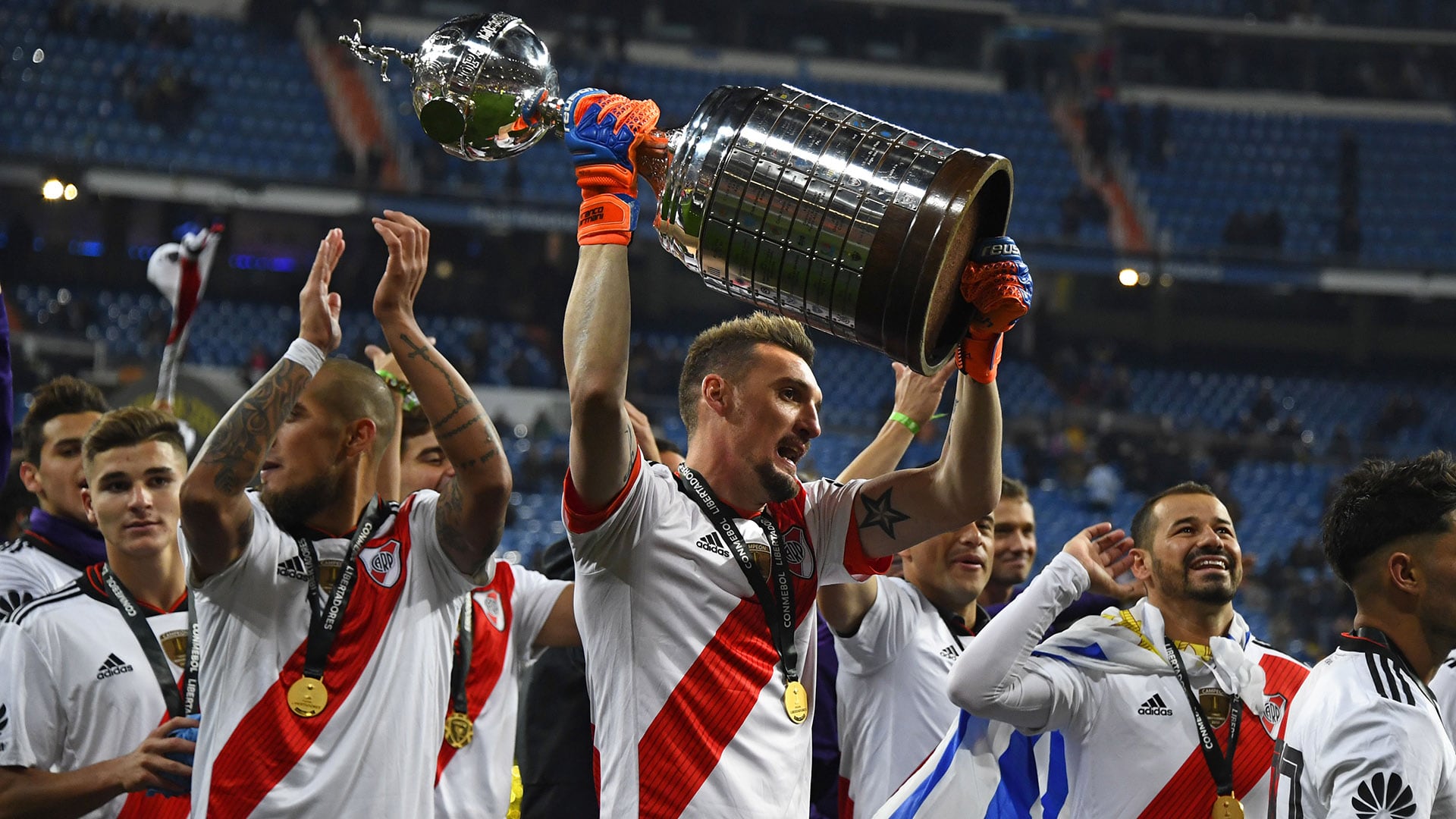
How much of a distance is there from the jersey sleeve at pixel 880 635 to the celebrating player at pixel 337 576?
1373mm

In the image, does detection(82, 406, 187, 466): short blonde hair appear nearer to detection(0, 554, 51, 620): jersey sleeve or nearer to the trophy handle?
detection(0, 554, 51, 620): jersey sleeve

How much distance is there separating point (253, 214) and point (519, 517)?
8400mm

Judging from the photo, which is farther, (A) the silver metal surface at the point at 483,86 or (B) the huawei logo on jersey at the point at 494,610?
(B) the huawei logo on jersey at the point at 494,610

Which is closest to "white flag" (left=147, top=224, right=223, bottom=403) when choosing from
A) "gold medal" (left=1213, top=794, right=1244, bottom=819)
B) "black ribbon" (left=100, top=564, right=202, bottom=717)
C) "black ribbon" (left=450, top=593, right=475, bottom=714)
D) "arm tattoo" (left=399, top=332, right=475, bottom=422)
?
"black ribbon" (left=100, top=564, right=202, bottom=717)

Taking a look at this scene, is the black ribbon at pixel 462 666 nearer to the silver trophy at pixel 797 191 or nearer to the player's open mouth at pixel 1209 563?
the silver trophy at pixel 797 191

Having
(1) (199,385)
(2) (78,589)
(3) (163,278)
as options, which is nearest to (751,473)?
(2) (78,589)

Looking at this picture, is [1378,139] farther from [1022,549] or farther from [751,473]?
[751,473]

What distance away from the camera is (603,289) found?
259cm

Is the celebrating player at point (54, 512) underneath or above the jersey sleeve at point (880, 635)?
underneath

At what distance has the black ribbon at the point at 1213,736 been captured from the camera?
12.2ft

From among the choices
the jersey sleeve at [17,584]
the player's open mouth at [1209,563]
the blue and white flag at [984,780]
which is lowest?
the jersey sleeve at [17,584]

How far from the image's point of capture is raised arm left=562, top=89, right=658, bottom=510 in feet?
8.39

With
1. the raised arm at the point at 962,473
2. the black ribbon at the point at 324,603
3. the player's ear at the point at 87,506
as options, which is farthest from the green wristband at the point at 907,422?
the player's ear at the point at 87,506

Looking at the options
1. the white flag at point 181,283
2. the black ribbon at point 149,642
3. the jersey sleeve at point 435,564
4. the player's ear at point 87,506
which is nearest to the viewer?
the jersey sleeve at point 435,564
